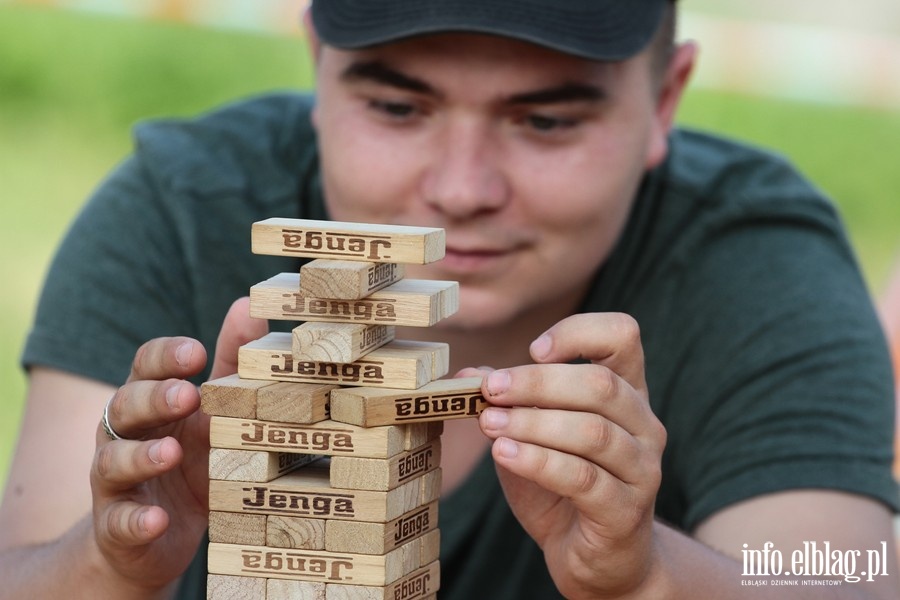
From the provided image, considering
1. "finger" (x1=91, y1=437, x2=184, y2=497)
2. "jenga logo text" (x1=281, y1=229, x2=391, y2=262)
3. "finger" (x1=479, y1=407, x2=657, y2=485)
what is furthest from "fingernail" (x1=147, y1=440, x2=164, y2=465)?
"finger" (x1=479, y1=407, x2=657, y2=485)

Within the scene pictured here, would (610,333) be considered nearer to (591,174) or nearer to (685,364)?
(591,174)

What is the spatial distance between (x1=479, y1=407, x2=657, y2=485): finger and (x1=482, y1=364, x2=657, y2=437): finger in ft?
0.05

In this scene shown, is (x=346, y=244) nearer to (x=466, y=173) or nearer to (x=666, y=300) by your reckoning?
(x=466, y=173)

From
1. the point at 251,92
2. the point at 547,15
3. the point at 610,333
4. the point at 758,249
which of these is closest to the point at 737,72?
the point at 251,92

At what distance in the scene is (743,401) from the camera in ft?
11.1

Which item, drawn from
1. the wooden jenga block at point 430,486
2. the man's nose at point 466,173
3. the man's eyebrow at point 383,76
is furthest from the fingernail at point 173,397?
the man's eyebrow at point 383,76

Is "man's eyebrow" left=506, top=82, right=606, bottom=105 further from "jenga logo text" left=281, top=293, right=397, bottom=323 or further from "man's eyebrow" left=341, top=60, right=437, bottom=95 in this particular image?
"jenga logo text" left=281, top=293, right=397, bottom=323

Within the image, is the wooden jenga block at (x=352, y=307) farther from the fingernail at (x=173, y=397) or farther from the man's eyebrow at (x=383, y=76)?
the man's eyebrow at (x=383, y=76)

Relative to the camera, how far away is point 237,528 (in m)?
2.20

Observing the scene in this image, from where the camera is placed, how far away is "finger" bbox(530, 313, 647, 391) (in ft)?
7.54

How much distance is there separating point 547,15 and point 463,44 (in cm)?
20

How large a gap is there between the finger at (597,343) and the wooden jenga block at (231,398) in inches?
19.2

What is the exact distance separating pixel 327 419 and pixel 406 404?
143 millimetres

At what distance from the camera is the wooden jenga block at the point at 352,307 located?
217 cm
